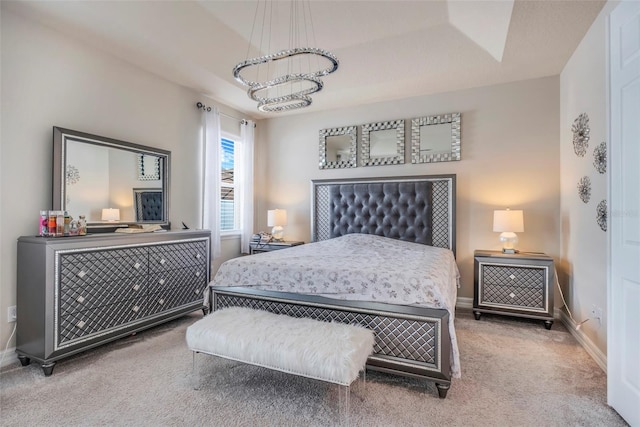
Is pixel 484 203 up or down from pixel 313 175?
down

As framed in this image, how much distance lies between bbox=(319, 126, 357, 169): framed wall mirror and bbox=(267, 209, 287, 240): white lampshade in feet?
3.31

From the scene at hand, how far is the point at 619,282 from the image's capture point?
6.14ft

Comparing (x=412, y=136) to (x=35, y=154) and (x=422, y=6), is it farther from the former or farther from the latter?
(x=35, y=154)

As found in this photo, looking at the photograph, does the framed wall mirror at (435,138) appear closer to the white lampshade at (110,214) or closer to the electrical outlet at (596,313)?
the electrical outlet at (596,313)

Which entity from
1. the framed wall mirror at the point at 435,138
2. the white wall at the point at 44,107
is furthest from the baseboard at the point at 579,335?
the white wall at the point at 44,107

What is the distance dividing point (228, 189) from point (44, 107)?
2.52 metres

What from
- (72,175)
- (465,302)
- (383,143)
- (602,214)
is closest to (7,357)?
(72,175)

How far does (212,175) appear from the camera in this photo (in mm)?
4348

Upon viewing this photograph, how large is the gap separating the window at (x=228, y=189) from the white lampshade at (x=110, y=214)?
5.47 feet

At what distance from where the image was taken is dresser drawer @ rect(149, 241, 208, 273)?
10.2 feet

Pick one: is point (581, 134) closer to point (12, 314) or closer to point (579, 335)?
point (579, 335)

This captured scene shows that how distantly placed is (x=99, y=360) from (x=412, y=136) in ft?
14.2

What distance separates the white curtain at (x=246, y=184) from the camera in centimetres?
506

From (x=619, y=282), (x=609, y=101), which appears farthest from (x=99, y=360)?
(x=609, y=101)
